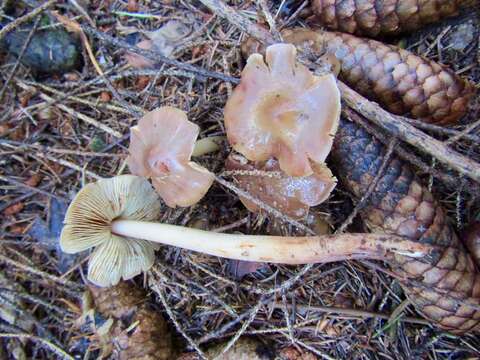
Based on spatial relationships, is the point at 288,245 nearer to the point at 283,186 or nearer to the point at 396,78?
the point at 283,186

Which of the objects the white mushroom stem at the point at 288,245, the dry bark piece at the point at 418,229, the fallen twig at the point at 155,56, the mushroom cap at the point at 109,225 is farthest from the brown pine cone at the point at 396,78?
the mushroom cap at the point at 109,225

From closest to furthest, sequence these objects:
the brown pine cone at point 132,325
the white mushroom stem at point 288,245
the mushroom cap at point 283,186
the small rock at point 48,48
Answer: the white mushroom stem at point 288,245 < the mushroom cap at point 283,186 < the brown pine cone at point 132,325 < the small rock at point 48,48

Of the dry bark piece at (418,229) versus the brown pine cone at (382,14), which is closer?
the dry bark piece at (418,229)

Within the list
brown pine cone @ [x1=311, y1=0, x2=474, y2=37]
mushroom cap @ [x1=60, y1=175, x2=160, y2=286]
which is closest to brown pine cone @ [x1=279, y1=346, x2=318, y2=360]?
mushroom cap @ [x1=60, y1=175, x2=160, y2=286]

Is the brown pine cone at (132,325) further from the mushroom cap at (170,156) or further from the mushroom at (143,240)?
the mushroom cap at (170,156)

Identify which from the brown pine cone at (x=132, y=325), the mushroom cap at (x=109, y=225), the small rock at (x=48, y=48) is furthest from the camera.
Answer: the small rock at (x=48, y=48)

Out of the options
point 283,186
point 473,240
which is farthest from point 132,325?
point 473,240

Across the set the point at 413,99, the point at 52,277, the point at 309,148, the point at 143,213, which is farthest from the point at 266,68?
the point at 52,277

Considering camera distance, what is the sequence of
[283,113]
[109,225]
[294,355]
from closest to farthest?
[283,113]
[294,355]
[109,225]

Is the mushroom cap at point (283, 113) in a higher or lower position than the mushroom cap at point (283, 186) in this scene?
higher
